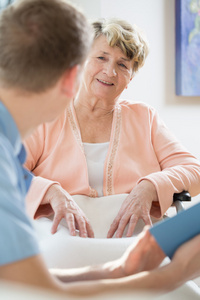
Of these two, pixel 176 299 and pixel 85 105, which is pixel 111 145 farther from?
pixel 176 299

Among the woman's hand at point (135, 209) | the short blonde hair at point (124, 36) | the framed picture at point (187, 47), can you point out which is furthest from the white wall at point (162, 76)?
the woman's hand at point (135, 209)

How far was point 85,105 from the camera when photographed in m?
2.29

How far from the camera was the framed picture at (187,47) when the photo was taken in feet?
11.9

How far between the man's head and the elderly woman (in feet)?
3.09

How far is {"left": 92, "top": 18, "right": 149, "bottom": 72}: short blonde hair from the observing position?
2178 mm

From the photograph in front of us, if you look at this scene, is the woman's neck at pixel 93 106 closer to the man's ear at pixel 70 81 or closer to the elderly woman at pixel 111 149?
the elderly woman at pixel 111 149

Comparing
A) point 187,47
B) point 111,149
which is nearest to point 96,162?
A: point 111,149

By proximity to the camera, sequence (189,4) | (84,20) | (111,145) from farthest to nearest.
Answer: (189,4)
(111,145)
(84,20)

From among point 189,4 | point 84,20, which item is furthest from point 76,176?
point 189,4

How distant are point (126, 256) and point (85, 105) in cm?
120

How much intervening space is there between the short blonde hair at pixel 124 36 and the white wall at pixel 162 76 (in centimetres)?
116

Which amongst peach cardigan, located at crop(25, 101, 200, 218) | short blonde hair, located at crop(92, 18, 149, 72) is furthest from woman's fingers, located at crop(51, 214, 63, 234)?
short blonde hair, located at crop(92, 18, 149, 72)

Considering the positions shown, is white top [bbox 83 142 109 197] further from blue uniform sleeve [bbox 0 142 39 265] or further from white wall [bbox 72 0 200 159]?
white wall [bbox 72 0 200 159]

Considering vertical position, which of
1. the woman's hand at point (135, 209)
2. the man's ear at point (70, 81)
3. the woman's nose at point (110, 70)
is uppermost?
the man's ear at point (70, 81)
